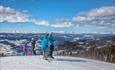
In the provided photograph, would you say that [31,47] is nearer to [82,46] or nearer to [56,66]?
[82,46]

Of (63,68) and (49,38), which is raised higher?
(49,38)

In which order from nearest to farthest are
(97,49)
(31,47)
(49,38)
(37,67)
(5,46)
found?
(37,67) < (49,38) < (5,46) < (31,47) < (97,49)

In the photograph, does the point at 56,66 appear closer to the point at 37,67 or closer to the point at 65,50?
the point at 37,67

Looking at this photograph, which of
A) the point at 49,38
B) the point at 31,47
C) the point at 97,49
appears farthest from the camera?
the point at 97,49

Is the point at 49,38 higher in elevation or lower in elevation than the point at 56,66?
higher

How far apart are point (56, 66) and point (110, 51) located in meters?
6.56

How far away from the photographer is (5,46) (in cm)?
1561

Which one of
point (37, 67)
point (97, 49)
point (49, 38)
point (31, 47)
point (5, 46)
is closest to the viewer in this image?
point (37, 67)

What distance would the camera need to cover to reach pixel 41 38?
47.4 feet

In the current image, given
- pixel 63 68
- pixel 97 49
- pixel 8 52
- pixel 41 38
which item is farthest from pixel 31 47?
pixel 63 68

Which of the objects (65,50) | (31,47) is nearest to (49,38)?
(31,47)

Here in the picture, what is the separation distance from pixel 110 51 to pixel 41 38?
5156 millimetres

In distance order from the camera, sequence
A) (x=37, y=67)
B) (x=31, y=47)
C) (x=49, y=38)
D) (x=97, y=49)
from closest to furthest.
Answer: (x=37, y=67)
(x=49, y=38)
(x=31, y=47)
(x=97, y=49)

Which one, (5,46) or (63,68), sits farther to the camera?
(5,46)
